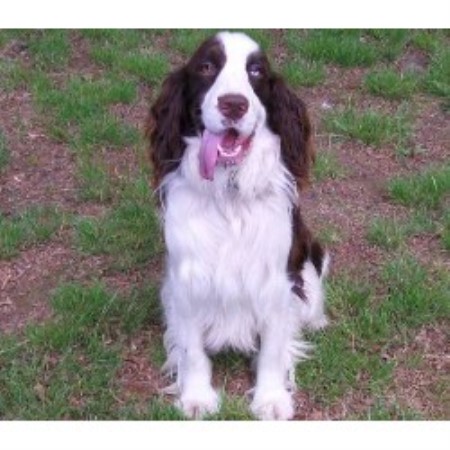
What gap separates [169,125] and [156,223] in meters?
1.33

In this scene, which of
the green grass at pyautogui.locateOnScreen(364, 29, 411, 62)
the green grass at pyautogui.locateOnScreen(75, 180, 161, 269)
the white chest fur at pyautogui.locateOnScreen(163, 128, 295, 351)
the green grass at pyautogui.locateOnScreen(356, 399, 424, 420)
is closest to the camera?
the white chest fur at pyautogui.locateOnScreen(163, 128, 295, 351)

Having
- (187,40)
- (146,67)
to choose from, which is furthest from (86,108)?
(187,40)

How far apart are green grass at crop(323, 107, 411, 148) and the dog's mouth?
2.43 m

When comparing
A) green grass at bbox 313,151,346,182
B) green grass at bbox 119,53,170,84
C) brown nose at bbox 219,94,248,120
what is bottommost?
green grass at bbox 313,151,346,182

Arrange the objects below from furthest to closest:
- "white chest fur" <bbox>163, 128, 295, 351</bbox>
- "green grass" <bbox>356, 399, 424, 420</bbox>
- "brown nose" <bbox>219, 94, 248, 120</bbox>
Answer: "green grass" <bbox>356, 399, 424, 420</bbox> < "white chest fur" <bbox>163, 128, 295, 351</bbox> < "brown nose" <bbox>219, 94, 248, 120</bbox>

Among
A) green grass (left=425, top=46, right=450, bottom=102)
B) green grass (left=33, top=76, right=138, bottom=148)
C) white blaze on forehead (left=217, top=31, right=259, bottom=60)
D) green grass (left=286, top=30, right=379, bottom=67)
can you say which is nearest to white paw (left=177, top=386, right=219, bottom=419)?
white blaze on forehead (left=217, top=31, right=259, bottom=60)

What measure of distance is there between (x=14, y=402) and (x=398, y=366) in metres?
1.66

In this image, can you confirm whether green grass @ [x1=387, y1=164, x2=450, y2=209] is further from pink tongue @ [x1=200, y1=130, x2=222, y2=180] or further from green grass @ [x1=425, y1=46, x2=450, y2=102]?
pink tongue @ [x1=200, y1=130, x2=222, y2=180]

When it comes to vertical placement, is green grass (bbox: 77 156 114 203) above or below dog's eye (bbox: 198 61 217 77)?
below

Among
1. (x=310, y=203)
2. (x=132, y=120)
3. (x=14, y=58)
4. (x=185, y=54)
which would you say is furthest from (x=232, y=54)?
(x=14, y=58)

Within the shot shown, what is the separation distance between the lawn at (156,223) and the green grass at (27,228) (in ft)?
0.03

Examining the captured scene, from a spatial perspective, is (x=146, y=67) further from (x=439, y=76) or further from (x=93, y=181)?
(x=439, y=76)

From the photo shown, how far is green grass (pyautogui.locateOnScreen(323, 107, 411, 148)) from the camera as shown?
19.2 ft

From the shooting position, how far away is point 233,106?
3.31 meters
